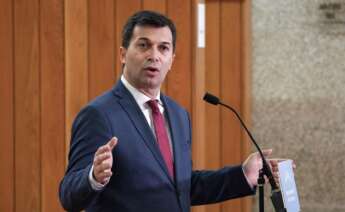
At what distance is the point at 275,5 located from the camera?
309 cm

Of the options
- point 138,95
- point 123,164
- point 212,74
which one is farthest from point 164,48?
point 212,74

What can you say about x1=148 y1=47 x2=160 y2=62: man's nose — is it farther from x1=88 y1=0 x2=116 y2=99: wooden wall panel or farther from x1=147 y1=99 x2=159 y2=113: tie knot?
x1=88 y1=0 x2=116 y2=99: wooden wall panel

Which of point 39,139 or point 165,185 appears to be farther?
point 39,139

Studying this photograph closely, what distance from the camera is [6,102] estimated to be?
2990mm

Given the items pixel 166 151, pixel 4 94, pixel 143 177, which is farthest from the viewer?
pixel 4 94

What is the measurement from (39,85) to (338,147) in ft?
6.06

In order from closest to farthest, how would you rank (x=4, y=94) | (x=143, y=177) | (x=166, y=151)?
(x=143, y=177), (x=166, y=151), (x=4, y=94)

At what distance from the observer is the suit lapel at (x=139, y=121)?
66.1 inches

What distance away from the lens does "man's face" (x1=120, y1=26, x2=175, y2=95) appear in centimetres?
175

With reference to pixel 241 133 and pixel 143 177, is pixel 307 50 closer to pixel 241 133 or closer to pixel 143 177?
pixel 241 133

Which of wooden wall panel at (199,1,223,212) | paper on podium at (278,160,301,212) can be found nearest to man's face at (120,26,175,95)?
paper on podium at (278,160,301,212)

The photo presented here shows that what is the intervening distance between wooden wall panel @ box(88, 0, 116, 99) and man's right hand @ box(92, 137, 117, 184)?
166cm

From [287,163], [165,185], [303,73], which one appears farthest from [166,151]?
[303,73]

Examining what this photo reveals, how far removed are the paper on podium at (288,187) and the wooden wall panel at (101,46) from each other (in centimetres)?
161
